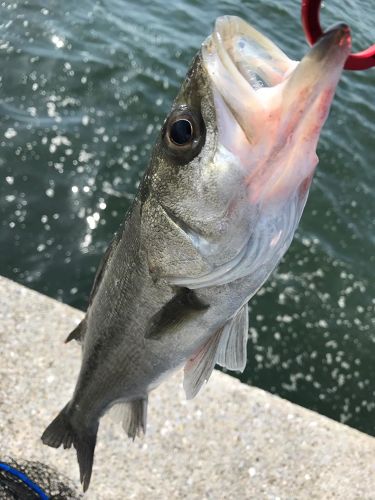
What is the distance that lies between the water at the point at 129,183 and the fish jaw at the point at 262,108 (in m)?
3.54

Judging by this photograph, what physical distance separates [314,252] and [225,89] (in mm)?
4597

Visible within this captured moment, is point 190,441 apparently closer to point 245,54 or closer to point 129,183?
point 245,54

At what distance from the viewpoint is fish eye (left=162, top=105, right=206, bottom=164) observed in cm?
142

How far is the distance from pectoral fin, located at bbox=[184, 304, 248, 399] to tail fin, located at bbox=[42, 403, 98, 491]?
682 millimetres

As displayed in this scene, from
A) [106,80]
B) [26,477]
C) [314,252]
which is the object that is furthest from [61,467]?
[106,80]

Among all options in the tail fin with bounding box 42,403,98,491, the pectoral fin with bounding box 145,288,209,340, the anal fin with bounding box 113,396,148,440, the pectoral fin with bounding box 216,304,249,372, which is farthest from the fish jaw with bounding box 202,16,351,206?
the tail fin with bounding box 42,403,98,491

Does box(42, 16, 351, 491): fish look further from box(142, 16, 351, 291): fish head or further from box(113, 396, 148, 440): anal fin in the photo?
box(113, 396, 148, 440): anal fin

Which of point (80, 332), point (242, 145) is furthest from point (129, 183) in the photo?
point (242, 145)

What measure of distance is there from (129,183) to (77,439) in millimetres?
3892

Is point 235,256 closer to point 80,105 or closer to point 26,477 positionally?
point 26,477

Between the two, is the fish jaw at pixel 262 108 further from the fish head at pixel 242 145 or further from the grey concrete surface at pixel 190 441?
the grey concrete surface at pixel 190 441

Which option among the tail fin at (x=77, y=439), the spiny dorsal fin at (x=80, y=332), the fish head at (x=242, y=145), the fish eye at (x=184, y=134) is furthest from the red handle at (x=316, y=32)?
the tail fin at (x=77, y=439)

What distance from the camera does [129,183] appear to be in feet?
19.5

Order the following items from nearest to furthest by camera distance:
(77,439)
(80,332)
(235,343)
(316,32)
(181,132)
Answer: (316,32) < (181,132) < (235,343) < (80,332) < (77,439)
